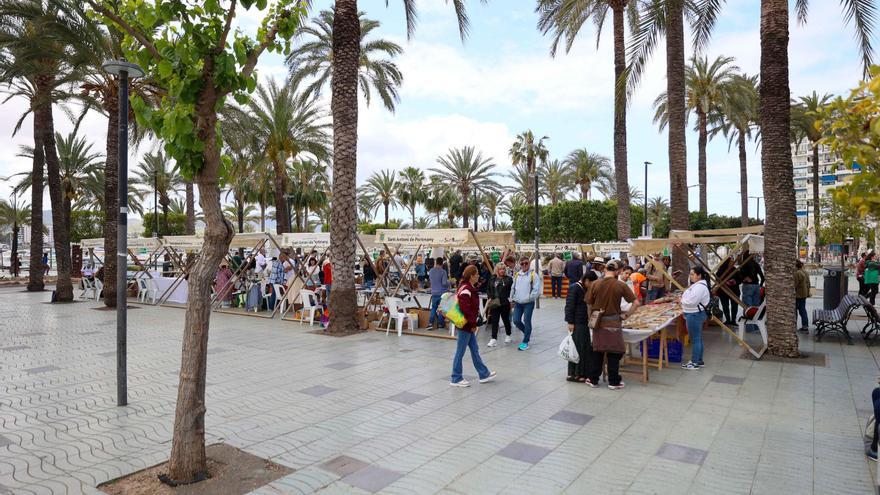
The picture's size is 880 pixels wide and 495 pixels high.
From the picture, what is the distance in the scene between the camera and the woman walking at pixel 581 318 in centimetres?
784

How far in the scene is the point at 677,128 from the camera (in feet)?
50.6

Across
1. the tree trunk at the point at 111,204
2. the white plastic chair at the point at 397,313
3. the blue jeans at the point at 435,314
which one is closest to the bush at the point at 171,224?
the tree trunk at the point at 111,204

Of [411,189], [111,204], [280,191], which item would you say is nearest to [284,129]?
[280,191]

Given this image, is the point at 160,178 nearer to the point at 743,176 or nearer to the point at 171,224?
the point at 171,224

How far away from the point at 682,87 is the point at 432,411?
497 inches

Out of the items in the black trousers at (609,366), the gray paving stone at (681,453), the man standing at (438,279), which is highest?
the man standing at (438,279)

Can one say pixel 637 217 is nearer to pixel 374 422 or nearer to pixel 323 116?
pixel 323 116

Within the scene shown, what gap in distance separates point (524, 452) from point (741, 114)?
113 feet

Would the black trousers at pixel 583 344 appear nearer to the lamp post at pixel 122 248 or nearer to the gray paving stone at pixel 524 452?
the gray paving stone at pixel 524 452

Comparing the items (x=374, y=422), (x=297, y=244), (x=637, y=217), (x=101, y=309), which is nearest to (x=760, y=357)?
(x=374, y=422)

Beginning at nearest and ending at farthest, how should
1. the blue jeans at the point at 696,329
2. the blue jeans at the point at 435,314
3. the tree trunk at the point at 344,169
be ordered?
the blue jeans at the point at 696,329, the tree trunk at the point at 344,169, the blue jeans at the point at 435,314

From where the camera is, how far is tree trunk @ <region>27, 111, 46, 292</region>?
2161 cm

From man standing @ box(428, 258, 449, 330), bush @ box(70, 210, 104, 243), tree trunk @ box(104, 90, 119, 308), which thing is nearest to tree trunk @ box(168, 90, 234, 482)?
man standing @ box(428, 258, 449, 330)

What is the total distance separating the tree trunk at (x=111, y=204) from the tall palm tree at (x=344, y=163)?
359 inches
